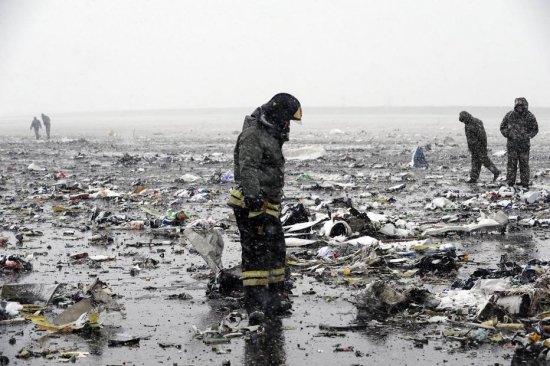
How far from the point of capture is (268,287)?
6.05 m

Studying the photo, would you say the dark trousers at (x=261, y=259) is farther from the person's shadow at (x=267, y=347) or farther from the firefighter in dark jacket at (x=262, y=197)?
the person's shadow at (x=267, y=347)

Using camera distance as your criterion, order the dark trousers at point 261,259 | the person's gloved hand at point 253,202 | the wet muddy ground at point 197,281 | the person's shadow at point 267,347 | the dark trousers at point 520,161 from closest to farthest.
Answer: the person's shadow at point 267,347
the wet muddy ground at point 197,281
the person's gloved hand at point 253,202
the dark trousers at point 261,259
the dark trousers at point 520,161

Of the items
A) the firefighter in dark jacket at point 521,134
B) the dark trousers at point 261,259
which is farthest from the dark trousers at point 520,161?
the dark trousers at point 261,259

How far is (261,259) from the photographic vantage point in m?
5.99

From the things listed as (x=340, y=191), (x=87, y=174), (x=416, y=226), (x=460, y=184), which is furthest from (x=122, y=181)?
(x=416, y=226)

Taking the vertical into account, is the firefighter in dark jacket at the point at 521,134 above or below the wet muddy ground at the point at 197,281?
above

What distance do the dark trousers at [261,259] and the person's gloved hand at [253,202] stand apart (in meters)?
0.16

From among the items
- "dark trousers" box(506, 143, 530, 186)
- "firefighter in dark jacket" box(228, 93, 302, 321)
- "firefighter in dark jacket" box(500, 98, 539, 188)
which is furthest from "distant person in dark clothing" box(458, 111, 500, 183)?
"firefighter in dark jacket" box(228, 93, 302, 321)

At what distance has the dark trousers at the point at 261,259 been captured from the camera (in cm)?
593

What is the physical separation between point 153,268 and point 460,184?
972 cm

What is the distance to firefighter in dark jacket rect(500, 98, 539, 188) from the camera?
1451cm

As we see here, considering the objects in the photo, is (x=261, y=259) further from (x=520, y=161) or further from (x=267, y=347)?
(x=520, y=161)

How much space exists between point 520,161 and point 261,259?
9.92 meters

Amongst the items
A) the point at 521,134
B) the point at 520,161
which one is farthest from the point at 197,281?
the point at 521,134
